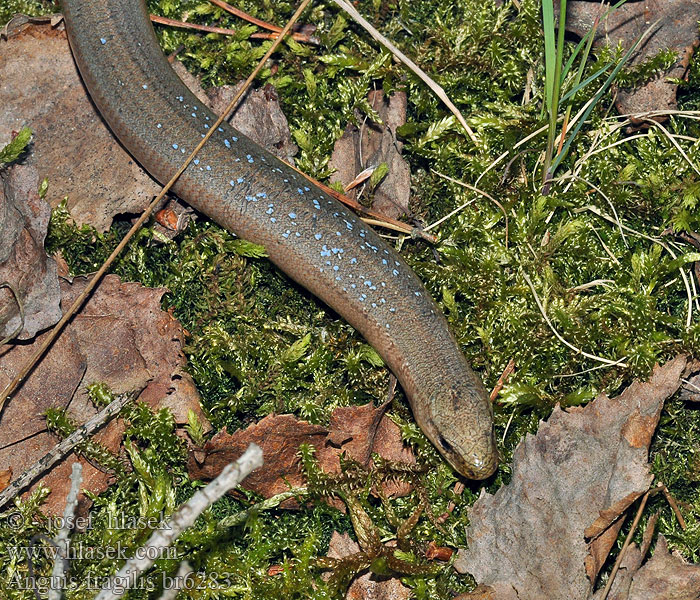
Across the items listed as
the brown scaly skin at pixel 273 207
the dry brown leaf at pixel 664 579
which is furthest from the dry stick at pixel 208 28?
the dry brown leaf at pixel 664 579

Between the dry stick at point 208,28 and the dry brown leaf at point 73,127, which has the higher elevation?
the dry stick at point 208,28

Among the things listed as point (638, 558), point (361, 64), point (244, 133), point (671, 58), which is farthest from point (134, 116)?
point (638, 558)

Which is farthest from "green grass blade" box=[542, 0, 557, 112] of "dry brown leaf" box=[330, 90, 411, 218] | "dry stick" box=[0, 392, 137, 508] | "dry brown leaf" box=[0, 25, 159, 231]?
"dry stick" box=[0, 392, 137, 508]

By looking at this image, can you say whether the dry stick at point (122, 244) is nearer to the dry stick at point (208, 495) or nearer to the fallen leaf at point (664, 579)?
the dry stick at point (208, 495)

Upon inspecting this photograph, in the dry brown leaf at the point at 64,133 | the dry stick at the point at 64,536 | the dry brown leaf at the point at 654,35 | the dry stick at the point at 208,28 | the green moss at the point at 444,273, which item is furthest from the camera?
Result: the dry stick at the point at 208,28

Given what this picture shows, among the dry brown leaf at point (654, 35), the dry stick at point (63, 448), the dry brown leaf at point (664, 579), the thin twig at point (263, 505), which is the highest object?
the dry brown leaf at point (654, 35)

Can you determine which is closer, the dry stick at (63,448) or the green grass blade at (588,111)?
the dry stick at (63,448)
